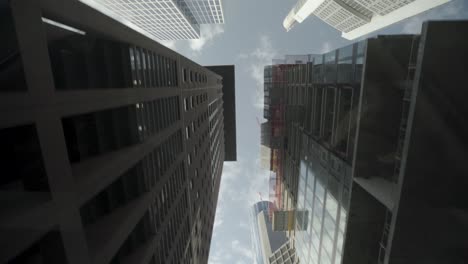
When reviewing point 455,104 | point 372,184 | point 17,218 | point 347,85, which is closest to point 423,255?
point 372,184

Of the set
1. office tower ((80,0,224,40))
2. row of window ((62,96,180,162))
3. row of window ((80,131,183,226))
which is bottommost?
row of window ((80,131,183,226))

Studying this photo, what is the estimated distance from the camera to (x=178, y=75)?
26.1 m

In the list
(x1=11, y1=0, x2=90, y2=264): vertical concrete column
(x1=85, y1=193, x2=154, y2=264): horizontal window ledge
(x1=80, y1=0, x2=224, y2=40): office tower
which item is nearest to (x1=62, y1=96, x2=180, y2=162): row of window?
(x1=11, y1=0, x2=90, y2=264): vertical concrete column

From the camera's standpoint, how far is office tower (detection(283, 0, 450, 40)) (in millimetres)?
110625

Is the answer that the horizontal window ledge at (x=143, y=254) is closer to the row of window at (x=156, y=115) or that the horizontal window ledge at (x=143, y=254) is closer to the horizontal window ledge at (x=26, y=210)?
the row of window at (x=156, y=115)

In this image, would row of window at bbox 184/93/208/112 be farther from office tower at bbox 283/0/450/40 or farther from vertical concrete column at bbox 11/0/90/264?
office tower at bbox 283/0/450/40

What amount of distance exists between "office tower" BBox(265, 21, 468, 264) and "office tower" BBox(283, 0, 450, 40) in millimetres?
121519

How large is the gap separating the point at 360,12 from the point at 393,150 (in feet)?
529

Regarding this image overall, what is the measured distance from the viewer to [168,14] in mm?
108125

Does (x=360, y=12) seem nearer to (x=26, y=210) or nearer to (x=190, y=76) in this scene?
(x=190, y=76)

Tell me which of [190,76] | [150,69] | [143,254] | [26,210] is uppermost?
[190,76]

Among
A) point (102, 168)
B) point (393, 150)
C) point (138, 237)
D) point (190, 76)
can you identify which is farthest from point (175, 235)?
point (393, 150)

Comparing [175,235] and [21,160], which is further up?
[21,160]

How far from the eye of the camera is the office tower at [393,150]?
8.08 metres
